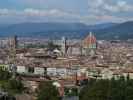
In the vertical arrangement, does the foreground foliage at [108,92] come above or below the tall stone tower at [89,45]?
below

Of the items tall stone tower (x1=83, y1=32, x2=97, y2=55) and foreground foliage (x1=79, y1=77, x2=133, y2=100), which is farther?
tall stone tower (x1=83, y1=32, x2=97, y2=55)

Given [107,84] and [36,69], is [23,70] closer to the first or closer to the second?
[36,69]

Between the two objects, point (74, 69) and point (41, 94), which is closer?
point (41, 94)

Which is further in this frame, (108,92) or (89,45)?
(89,45)

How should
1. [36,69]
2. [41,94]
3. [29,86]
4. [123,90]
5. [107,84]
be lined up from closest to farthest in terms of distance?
[41,94]
[123,90]
[107,84]
[29,86]
[36,69]

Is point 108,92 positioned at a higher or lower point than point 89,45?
lower

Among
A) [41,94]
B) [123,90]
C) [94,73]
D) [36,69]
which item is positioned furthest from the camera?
[36,69]

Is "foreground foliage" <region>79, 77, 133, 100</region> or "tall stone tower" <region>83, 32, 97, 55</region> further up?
"tall stone tower" <region>83, 32, 97, 55</region>

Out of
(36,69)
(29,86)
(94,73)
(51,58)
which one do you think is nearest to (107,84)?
(29,86)

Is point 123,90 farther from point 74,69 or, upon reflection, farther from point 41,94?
point 74,69

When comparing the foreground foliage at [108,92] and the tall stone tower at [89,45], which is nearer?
the foreground foliage at [108,92]
